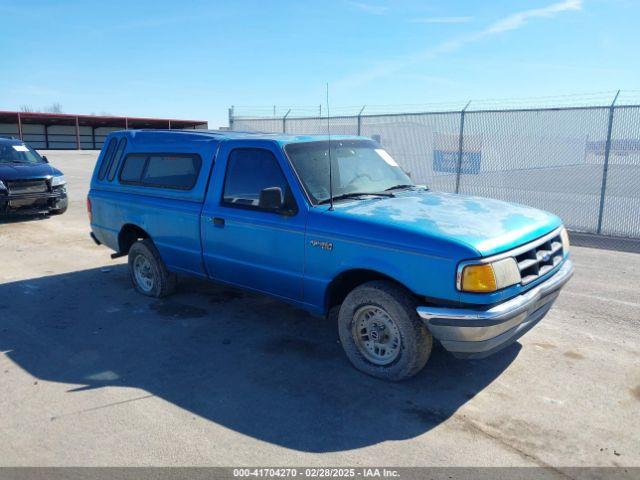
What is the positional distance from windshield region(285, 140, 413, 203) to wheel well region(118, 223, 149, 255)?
263cm

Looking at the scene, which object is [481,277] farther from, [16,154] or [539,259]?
[16,154]

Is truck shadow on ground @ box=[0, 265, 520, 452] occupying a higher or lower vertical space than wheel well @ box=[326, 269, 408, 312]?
lower

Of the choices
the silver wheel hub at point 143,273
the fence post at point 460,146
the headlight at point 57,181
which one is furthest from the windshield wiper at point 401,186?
the headlight at point 57,181

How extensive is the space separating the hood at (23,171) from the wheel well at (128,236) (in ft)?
20.2

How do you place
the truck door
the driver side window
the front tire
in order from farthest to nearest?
the driver side window < the truck door < the front tire

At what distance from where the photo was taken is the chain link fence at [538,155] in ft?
34.2

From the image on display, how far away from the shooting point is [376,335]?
4199mm

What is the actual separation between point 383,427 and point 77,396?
7.52 ft

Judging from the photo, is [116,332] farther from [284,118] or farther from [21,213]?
[284,118]

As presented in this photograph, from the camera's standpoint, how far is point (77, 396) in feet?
13.0

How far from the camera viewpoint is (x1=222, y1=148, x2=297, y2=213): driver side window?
4645 millimetres

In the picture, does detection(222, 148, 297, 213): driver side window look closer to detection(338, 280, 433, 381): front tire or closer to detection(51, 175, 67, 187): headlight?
detection(338, 280, 433, 381): front tire

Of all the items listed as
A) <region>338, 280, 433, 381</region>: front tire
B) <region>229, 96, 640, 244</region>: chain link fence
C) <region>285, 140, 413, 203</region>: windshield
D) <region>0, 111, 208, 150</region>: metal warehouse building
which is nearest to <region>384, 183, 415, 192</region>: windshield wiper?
<region>285, 140, 413, 203</region>: windshield

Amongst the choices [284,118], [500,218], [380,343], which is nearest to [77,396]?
[380,343]
